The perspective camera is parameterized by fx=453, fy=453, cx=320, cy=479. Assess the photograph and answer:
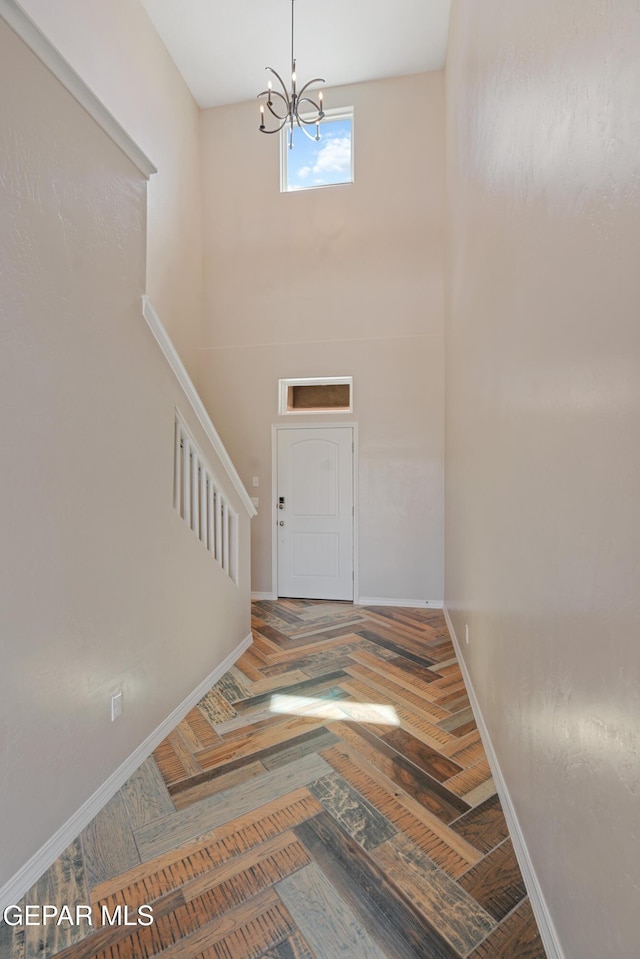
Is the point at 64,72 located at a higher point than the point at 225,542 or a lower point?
higher

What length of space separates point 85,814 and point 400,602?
3492 millimetres

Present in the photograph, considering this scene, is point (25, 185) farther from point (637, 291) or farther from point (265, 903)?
point (265, 903)

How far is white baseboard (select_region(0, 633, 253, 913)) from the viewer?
1.44 m

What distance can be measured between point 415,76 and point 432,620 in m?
5.55

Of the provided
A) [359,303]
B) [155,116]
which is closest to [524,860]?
[359,303]

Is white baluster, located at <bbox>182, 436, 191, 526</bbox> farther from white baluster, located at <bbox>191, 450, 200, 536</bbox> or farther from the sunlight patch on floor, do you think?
the sunlight patch on floor

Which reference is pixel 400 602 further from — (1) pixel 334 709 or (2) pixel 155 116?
(2) pixel 155 116

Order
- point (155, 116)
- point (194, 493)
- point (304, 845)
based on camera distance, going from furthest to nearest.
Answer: point (155, 116), point (194, 493), point (304, 845)

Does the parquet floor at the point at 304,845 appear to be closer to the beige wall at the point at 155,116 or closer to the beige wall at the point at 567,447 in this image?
the beige wall at the point at 567,447

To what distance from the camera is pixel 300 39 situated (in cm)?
434

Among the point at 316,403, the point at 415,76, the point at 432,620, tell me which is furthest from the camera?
the point at 316,403

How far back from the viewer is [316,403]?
204 inches

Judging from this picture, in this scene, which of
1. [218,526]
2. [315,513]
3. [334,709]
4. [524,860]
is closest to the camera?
[524,860]

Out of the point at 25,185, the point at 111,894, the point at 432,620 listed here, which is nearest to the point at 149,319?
the point at 25,185
